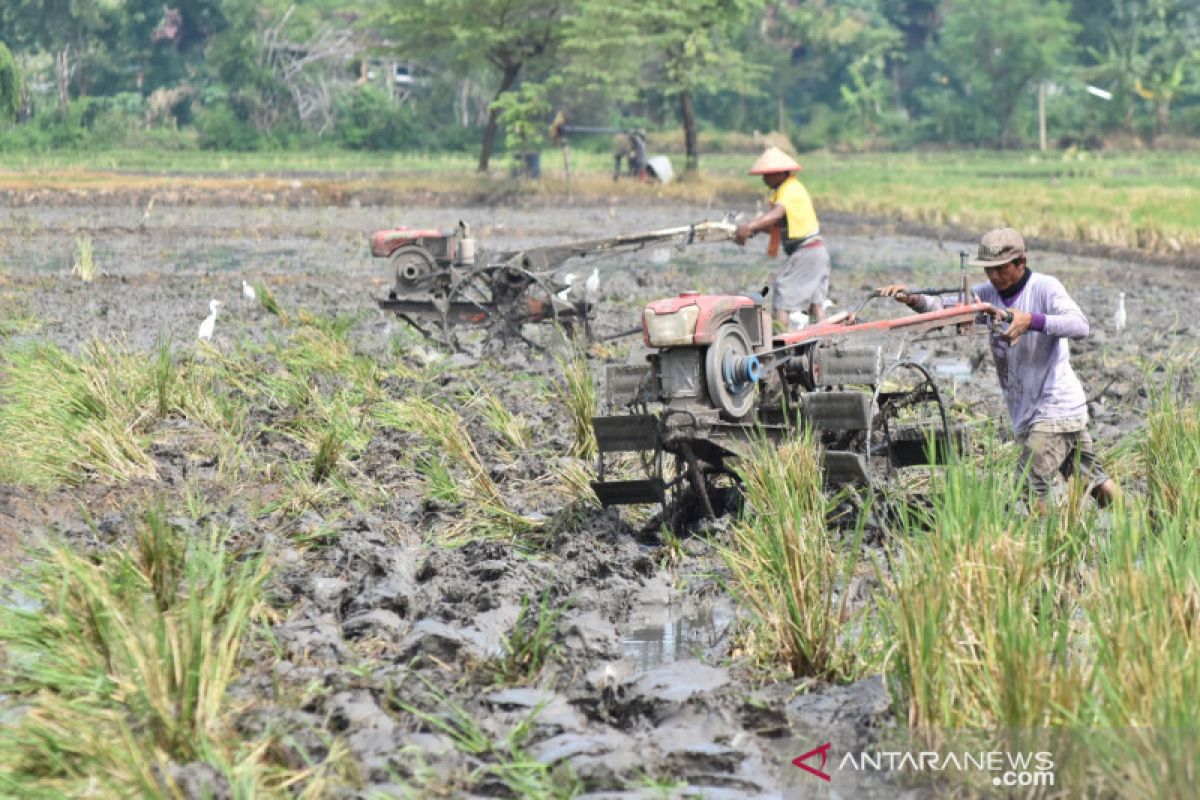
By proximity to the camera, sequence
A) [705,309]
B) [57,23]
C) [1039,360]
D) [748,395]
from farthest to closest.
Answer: [57,23] → [1039,360] → [748,395] → [705,309]

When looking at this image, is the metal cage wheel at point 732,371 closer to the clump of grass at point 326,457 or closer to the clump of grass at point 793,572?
the clump of grass at point 793,572

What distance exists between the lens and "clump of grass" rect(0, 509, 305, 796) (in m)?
4.21

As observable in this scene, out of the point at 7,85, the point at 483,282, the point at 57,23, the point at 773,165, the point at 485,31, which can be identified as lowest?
the point at 483,282

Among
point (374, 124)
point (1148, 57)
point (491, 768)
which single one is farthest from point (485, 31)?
point (491, 768)

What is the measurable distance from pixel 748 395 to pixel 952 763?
265 cm

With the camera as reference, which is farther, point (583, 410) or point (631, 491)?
point (583, 410)

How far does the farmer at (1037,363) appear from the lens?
22.0 ft

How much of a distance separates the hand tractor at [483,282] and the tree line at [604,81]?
3129 centimetres

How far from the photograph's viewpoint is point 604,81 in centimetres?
4650

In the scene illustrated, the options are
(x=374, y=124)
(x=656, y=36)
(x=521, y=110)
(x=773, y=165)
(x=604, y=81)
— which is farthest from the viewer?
(x=374, y=124)

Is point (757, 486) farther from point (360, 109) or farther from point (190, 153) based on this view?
point (360, 109)

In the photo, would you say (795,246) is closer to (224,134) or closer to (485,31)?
(485,31)

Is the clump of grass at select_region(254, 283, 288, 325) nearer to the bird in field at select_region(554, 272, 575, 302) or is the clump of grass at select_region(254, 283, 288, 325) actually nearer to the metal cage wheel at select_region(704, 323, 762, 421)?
the bird in field at select_region(554, 272, 575, 302)

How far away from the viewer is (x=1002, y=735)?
4301 millimetres
